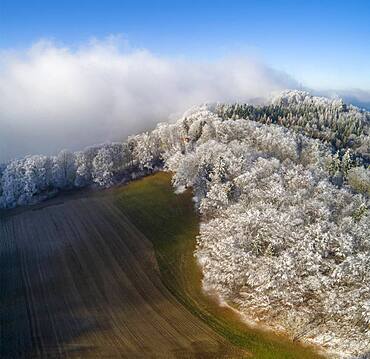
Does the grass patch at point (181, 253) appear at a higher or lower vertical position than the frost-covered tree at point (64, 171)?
lower

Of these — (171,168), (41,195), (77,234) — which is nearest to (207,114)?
(171,168)

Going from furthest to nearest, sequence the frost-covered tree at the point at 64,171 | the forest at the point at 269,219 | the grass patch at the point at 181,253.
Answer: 1. the frost-covered tree at the point at 64,171
2. the forest at the point at 269,219
3. the grass patch at the point at 181,253

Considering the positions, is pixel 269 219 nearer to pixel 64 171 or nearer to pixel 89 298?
pixel 89 298

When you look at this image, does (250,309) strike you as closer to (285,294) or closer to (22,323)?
(285,294)

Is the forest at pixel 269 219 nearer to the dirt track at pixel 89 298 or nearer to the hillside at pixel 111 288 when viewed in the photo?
the hillside at pixel 111 288

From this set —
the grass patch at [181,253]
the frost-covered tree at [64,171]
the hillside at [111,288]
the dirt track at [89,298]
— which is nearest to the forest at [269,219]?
the frost-covered tree at [64,171]

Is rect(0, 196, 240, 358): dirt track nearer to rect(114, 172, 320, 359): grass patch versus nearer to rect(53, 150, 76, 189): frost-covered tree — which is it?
rect(114, 172, 320, 359): grass patch
